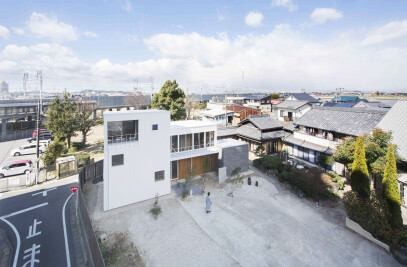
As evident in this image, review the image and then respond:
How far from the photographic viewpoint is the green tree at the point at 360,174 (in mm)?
11266

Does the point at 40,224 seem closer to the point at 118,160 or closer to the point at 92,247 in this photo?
the point at 118,160

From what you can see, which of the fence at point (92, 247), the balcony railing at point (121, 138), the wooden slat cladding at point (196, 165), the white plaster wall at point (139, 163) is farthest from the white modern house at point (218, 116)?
the fence at point (92, 247)

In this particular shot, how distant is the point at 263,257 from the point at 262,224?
2.61 m

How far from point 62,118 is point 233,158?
23280mm

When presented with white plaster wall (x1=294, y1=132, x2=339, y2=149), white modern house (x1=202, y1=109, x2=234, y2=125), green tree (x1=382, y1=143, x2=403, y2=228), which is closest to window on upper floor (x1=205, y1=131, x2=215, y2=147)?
white plaster wall (x1=294, y1=132, x2=339, y2=149)

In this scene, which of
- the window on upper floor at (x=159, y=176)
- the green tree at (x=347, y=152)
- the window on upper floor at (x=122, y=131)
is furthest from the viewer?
the green tree at (x=347, y=152)

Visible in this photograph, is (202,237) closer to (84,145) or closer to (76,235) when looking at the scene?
(76,235)

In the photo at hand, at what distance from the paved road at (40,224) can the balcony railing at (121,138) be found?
19.0 feet

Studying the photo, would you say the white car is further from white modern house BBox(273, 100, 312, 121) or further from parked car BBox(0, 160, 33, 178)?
white modern house BBox(273, 100, 312, 121)

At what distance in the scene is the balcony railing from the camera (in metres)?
12.9

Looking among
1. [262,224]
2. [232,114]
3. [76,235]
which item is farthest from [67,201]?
[232,114]

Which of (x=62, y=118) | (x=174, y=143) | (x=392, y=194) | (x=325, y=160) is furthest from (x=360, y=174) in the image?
(x=62, y=118)

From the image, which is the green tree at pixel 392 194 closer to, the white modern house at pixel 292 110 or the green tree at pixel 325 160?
the green tree at pixel 325 160

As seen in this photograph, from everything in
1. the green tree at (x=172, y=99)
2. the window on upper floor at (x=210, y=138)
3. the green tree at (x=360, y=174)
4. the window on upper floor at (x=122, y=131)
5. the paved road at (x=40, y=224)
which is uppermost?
the green tree at (x=172, y=99)
